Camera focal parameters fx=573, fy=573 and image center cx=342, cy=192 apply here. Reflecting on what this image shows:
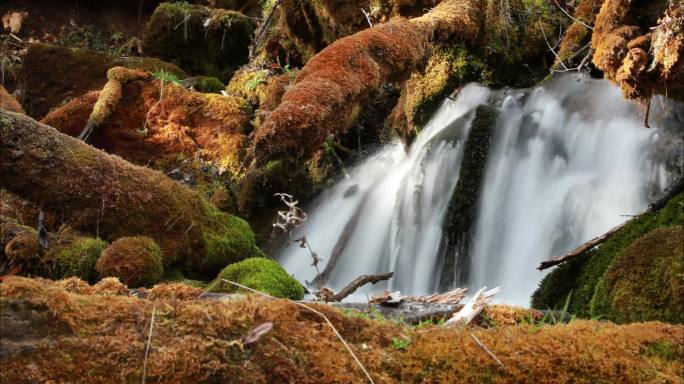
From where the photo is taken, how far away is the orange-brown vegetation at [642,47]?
4203mm

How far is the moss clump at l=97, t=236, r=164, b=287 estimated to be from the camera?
15.0 feet

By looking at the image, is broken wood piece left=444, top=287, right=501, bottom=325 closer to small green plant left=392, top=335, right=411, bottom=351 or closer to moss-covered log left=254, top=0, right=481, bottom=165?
small green plant left=392, top=335, right=411, bottom=351

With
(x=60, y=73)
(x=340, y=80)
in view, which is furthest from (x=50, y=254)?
(x=60, y=73)

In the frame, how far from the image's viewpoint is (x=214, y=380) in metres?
1.73

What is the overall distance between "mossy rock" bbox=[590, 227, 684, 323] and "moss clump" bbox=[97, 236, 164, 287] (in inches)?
134

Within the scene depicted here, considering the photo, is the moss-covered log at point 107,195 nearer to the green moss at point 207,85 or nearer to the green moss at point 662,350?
the green moss at point 662,350

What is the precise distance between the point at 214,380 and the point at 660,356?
1.56m

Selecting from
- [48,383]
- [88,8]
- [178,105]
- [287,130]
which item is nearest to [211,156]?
[178,105]

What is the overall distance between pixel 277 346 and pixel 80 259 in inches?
139

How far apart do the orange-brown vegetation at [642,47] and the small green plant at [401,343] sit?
345 centimetres

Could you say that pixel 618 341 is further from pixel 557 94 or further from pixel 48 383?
pixel 557 94

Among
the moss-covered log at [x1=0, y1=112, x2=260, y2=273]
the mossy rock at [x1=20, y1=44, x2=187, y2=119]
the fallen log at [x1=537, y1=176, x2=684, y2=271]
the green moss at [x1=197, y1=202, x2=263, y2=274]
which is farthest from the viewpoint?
the mossy rock at [x1=20, y1=44, x2=187, y2=119]

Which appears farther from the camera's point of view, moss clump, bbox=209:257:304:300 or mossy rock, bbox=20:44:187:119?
mossy rock, bbox=20:44:187:119

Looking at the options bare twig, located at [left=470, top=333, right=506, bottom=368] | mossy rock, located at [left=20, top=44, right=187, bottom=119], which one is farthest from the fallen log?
mossy rock, located at [left=20, top=44, right=187, bottom=119]
